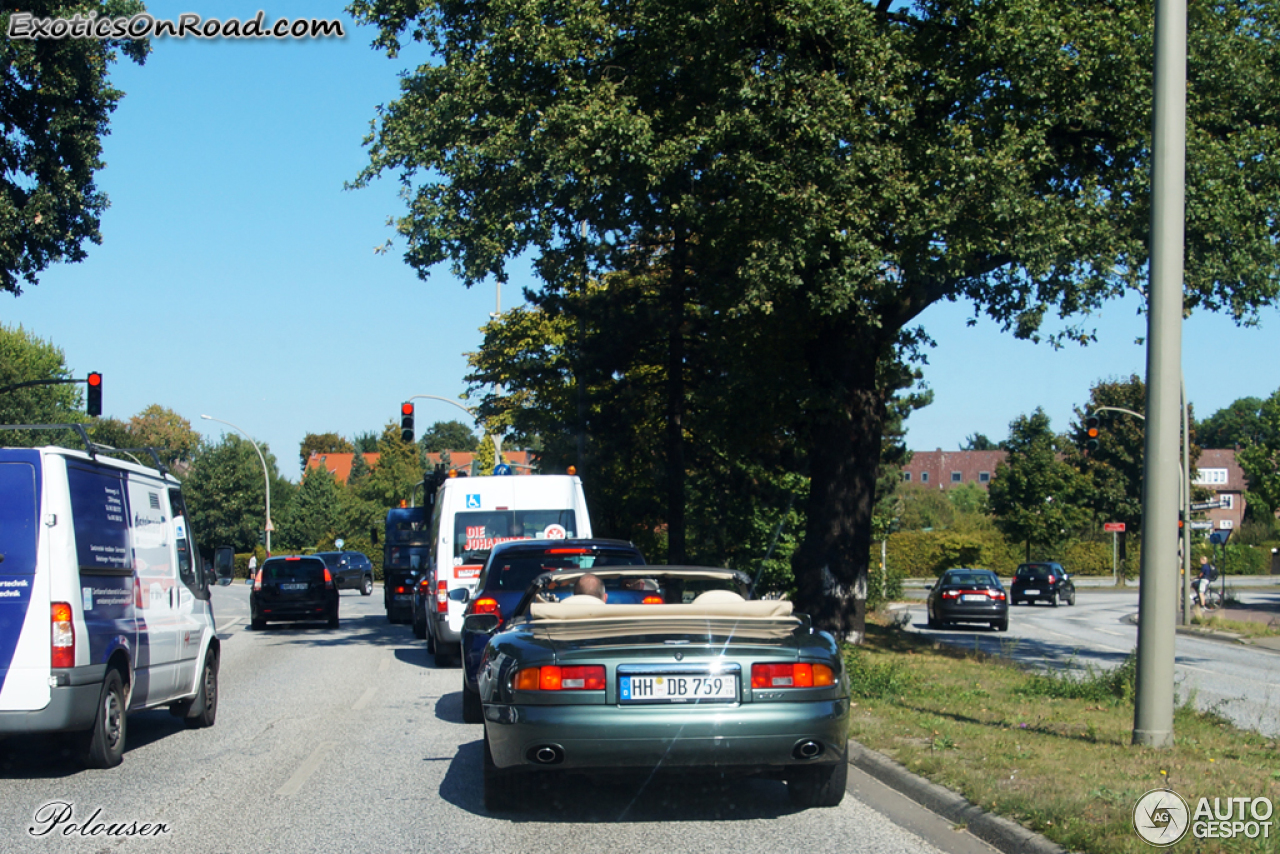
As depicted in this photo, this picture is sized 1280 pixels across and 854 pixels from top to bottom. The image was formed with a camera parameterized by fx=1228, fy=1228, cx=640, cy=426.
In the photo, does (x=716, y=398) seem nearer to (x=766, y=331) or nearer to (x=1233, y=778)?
(x=766, y=331)

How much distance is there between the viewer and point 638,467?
33688 mm

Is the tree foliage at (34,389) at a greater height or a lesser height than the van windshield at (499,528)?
greater

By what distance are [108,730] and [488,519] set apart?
900cm

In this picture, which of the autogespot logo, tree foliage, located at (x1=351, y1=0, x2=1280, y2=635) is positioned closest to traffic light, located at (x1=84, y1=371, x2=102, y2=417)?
tree foliage, located at (x1=351, y1=0, x2=1280, y2=635)

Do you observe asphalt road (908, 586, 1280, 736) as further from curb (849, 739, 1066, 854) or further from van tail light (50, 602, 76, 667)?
van tail light (50, 602, 76, 667)

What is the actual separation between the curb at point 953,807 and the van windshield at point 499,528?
922cm

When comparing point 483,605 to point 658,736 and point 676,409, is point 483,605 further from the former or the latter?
point 676,409

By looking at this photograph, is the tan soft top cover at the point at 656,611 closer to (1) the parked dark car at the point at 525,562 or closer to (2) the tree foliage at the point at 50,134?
(1) the parked dark car at the point at 525,562

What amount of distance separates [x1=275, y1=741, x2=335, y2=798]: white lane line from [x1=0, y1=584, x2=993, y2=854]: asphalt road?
1cm

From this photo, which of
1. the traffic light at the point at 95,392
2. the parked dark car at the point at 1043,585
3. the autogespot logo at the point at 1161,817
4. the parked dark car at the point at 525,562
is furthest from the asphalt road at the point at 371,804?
the parked dark car at the point at 1043,585

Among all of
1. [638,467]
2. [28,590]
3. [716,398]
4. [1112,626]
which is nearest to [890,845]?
[28,590]

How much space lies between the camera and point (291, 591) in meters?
25.9

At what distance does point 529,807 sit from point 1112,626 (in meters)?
30.7

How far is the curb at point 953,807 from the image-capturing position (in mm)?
5563
